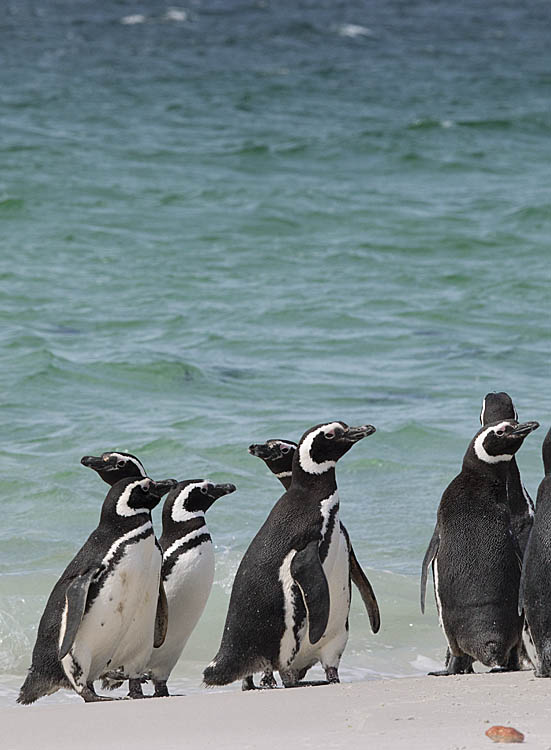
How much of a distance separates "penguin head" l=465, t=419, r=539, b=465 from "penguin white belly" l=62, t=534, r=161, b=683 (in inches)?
38.9

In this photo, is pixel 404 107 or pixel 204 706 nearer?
pixel 204 706

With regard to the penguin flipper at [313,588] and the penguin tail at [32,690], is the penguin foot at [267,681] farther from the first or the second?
the penguin tail at [32,690]

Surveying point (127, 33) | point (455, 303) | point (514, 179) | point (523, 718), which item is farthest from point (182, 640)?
point (127, 33)

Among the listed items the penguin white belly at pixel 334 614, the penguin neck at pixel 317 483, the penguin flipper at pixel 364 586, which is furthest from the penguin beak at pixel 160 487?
the penguin flipper at pixel 364 586

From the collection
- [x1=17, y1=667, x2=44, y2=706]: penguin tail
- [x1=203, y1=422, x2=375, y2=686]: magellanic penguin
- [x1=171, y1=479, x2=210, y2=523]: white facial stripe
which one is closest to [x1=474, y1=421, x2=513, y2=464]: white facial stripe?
[x1=203, y1=422, x2=375, y2=686]: magellanic penguin

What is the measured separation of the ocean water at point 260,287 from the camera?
257 inches

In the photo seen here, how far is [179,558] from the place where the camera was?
4.23m

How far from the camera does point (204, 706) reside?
11.0ft

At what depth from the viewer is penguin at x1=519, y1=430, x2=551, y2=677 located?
11.8ft

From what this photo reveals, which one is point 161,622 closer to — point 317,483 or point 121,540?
point 121,540

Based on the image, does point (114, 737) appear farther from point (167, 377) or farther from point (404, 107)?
point (404, 107)

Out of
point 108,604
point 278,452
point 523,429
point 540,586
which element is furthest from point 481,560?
point 108,604

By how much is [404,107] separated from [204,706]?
17.6 m

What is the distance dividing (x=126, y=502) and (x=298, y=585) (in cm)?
55
